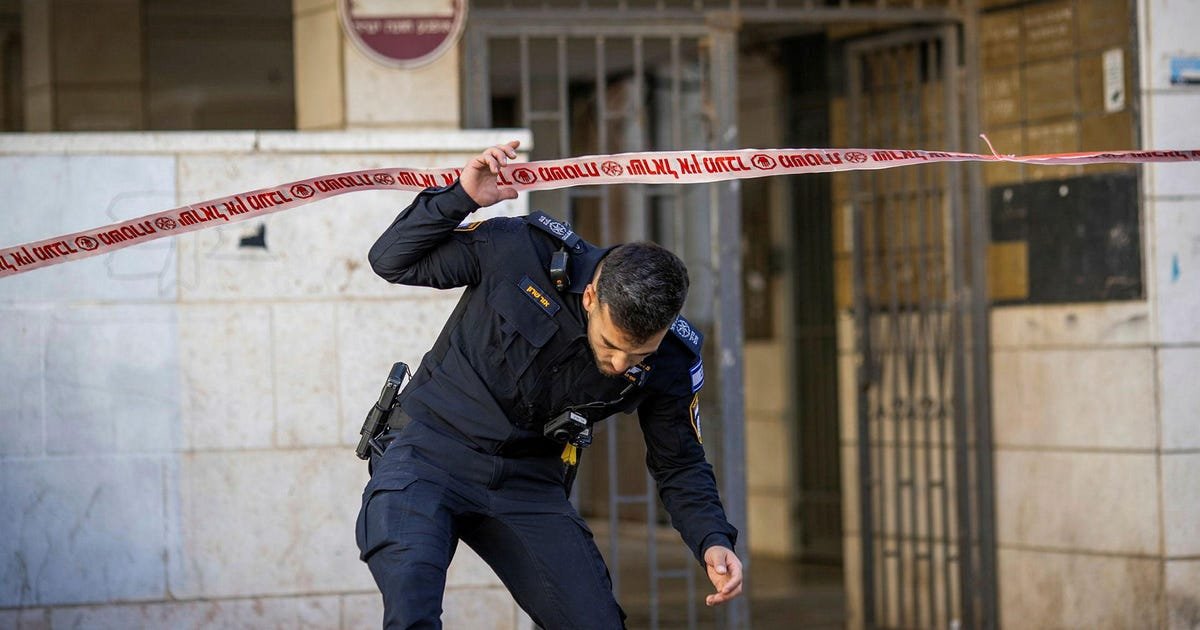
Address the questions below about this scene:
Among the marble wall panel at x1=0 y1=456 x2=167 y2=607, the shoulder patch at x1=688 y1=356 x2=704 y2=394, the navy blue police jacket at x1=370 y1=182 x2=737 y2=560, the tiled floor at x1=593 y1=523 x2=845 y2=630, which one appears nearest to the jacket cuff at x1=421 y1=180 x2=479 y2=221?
the navy blue police jacket at x1=370 y1=182 x2=737 y2=560

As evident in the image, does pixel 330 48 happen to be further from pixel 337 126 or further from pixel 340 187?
pixel 340 187

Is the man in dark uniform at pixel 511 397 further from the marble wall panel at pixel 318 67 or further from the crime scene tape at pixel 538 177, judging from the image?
the marble wall panel at pixel 318 67

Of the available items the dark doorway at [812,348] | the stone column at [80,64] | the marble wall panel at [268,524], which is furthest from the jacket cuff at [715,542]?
the dark doorway at [812,348]

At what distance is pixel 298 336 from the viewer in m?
6.39

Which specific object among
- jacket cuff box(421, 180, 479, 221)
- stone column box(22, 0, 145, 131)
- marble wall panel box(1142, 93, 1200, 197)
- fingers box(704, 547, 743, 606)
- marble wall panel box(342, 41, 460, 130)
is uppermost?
A: stone column box(22, 0, 145, 131)

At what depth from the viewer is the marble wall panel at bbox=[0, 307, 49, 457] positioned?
6.21 meters

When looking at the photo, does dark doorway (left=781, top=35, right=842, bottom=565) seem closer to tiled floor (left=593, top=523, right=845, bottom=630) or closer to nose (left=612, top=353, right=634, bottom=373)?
tiled floor (left=593, top=523, right=845, bottom=630)

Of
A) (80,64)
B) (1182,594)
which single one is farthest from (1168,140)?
(80,64)

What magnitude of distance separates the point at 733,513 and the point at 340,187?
3001 millimetres

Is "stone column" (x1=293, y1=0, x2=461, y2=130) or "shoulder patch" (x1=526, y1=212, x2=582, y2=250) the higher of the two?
"stone column" (x1=293, y1=0, x2=461, y2=130)

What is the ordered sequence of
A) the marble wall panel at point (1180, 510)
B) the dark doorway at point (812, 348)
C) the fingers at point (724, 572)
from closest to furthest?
1. the fingers at point (724, 572)
2. the marble wall panel at point (1180, 510)
3. the dark doorway at point (812, 348)

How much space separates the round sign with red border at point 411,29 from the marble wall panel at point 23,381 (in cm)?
174

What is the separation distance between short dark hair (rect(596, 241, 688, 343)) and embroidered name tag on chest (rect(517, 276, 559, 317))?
0.19 m

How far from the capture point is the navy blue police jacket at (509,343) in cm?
388
